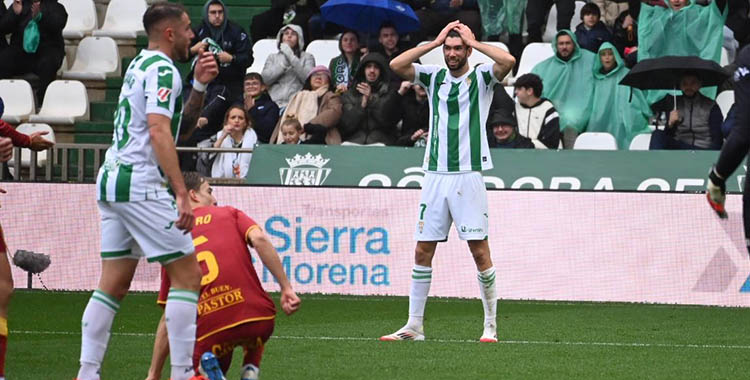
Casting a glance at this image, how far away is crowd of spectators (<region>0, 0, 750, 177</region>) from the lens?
1772 cm

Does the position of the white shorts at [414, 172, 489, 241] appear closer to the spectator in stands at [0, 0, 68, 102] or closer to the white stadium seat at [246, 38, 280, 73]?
the white stadium seat at [246, 38, 280, 73]

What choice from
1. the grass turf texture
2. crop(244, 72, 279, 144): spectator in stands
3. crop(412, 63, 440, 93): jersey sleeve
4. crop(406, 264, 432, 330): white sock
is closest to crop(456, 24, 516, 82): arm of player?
crop(412, 63, 440, 93): jersey sleeve

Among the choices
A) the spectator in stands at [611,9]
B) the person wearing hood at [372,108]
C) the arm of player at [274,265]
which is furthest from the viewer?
the spectator in stands at [611,9]

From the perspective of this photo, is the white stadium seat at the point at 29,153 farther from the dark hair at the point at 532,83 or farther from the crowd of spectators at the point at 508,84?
the dark hair at the point at 532,83

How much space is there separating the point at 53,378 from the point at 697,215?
27.6 ft

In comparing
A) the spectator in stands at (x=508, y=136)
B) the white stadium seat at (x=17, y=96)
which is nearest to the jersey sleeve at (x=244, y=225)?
the spectator in stands at (x=508, y=136)

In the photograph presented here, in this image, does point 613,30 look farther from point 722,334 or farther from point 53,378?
point 53,378

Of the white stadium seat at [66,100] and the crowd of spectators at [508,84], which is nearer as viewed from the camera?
the crowd of spectators at [508,84]

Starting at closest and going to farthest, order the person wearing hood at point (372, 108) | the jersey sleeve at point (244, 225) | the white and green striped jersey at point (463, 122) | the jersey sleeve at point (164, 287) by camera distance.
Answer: the jersey sleeve at point (244, 225) < the jersey sleeve at point (164, 287) < the white and green striped jersey at point (463, 122) < the person wearing hood at point (372, 108)

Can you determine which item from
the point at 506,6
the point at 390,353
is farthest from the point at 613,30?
the point at 390,353

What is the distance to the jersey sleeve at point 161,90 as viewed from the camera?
7.58 m

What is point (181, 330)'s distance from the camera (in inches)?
293

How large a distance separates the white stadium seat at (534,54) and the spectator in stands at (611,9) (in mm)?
1023

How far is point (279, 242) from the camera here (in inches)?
628
